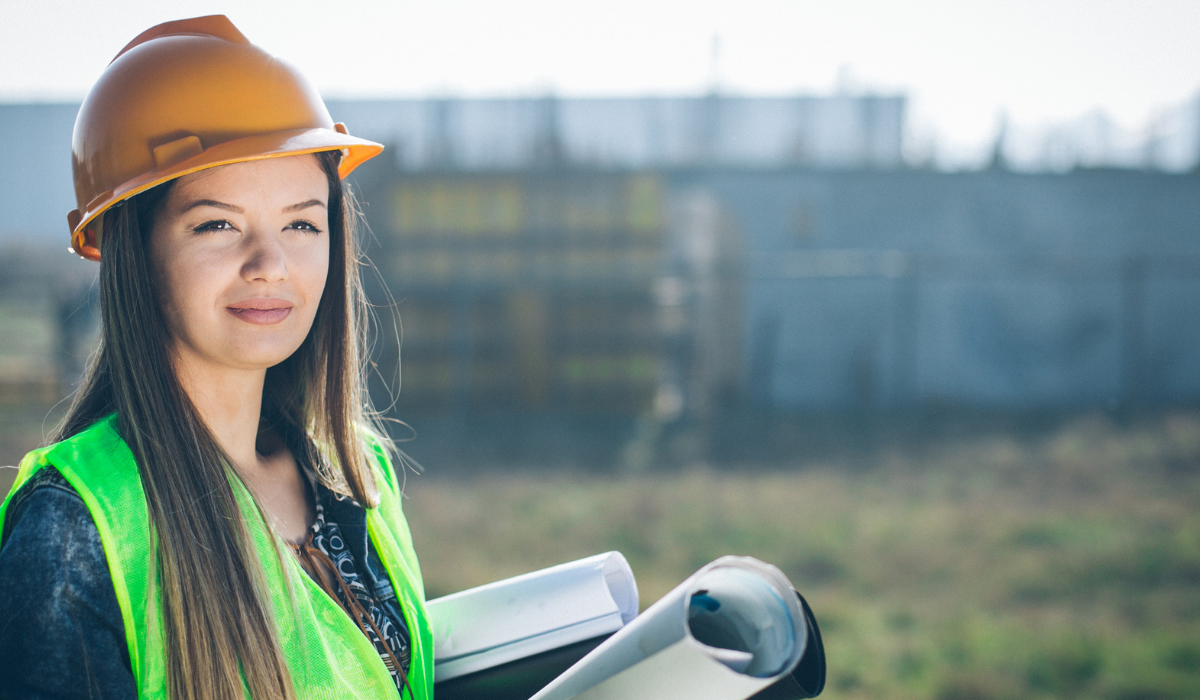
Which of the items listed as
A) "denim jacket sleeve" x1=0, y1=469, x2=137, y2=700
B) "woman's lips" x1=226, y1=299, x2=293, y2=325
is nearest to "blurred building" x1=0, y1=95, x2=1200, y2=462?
"woman's lips" x1=226, y1=299, x2=293, y2=325

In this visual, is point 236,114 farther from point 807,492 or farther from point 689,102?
point 689,102

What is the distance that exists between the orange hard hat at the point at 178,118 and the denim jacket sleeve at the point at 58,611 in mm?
462

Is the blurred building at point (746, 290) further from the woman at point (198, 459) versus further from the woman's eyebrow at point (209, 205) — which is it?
the woman's eyebrow at point (209, 205)

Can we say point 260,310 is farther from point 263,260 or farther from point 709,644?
point 709,644

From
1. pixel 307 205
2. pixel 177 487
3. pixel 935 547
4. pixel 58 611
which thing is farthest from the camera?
pixel 935 547

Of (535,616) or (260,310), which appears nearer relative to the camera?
(260,310)

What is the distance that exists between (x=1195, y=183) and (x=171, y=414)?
48.1ft

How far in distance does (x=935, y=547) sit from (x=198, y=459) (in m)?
4.92

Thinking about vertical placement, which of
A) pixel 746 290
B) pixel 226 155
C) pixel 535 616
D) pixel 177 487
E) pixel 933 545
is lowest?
pixel 933 545

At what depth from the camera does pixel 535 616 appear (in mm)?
1395

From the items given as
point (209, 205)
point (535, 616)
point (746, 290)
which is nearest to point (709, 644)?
point (535, 616)

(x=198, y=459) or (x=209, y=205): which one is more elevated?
(x=209, y=205)

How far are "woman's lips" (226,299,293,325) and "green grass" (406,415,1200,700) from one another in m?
3.10

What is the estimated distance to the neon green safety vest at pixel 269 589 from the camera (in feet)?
3.18
